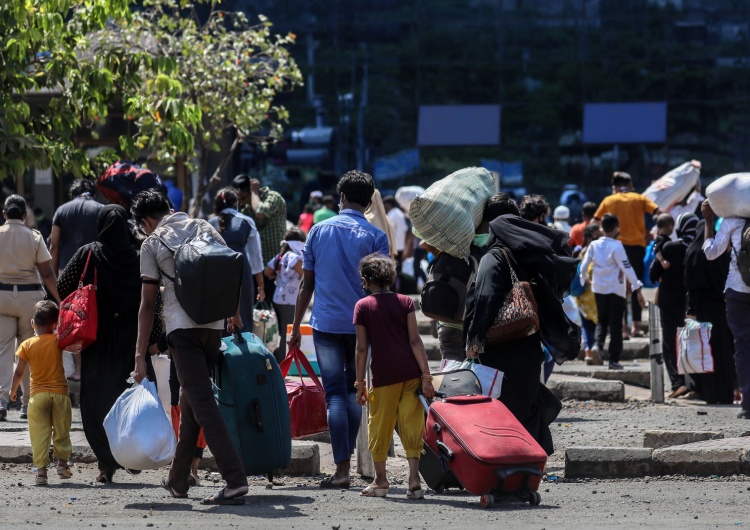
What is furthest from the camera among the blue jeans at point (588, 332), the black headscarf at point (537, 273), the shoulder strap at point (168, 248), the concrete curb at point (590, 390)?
the blue jeans at point (588, 332)

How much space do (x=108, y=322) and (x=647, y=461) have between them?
11.1 feet

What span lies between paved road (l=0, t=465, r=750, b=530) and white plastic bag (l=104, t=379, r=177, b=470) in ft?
0.73

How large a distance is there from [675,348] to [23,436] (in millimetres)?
6256

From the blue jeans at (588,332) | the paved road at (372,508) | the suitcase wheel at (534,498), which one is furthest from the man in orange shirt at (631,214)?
the suitcase wheel at (534,498)

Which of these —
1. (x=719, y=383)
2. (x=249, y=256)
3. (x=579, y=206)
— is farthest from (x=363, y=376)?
(x=579, y=206)

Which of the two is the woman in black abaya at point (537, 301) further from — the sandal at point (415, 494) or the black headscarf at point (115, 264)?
the black headscarf at point (115, 264)

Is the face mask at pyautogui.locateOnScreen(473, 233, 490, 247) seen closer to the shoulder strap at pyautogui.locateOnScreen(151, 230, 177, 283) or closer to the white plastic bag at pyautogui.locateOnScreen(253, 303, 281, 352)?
the shoulder strap at pyautogui.locateOnScreen(151, 230, 177, 283)

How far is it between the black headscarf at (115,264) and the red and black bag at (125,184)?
469mm

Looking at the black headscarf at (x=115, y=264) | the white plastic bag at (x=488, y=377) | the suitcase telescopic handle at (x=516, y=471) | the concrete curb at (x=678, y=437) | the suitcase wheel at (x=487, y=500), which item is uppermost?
the black headscarf at (x=115, y=264)

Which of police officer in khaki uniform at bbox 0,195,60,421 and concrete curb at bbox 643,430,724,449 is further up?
police officer in khaki uniform at bbox 0,195,60,421

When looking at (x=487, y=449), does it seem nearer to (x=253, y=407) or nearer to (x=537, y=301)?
(x=537, y=301)

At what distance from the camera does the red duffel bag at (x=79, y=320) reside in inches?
323

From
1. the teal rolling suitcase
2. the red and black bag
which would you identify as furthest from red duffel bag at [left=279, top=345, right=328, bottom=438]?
the red and black bag

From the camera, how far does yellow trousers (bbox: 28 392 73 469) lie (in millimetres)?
8280
